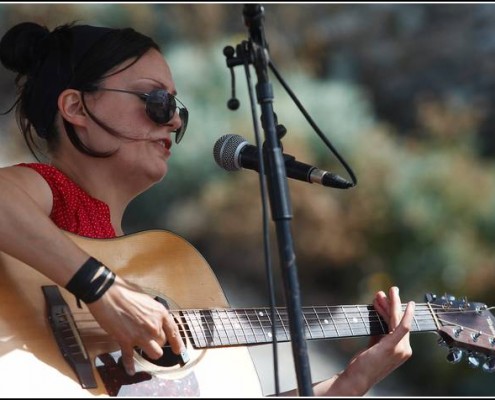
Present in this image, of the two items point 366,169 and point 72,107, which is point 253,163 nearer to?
point 72,107

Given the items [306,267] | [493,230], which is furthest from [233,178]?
[493,230]

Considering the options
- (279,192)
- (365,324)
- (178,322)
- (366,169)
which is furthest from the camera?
(366,169)

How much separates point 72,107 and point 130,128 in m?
0.15

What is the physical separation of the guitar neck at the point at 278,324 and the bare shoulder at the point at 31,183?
1.29 feet

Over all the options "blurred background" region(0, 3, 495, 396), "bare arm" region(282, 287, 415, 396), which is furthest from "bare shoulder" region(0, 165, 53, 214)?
"blurred background" region(0, 3, 495, 396)

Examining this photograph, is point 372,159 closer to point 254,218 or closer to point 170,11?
point 254,218

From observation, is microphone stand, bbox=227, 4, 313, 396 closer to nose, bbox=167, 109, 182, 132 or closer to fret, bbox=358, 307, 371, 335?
nose, bbox=167, 109, 182, 132

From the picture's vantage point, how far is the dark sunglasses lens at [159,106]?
222 centimetres

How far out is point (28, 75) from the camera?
2287 mm

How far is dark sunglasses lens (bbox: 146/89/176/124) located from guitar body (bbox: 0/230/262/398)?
0.90 feet

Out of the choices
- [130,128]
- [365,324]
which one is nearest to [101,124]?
[130,128]

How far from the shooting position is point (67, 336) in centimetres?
192

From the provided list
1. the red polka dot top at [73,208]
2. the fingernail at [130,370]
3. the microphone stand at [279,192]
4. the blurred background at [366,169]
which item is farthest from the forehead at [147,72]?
the blurred background at [366,169]

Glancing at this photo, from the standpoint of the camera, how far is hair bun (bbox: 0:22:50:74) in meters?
2.26
